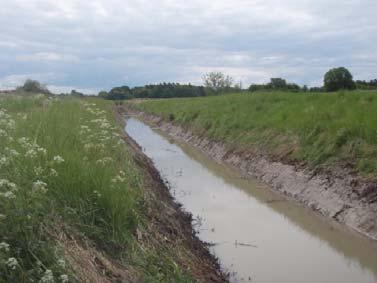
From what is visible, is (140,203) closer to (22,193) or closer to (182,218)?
(182,218)

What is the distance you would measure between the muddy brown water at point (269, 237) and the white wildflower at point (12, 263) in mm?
4527

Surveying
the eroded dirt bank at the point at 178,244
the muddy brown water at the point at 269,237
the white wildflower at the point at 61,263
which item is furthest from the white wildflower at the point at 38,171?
the muddy brown water at the point at 269,237

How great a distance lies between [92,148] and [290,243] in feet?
13.8

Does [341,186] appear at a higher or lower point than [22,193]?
lower

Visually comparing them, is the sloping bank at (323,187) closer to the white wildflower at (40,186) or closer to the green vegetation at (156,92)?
the white wildflower at (40,186)

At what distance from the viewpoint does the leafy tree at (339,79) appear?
33.4m

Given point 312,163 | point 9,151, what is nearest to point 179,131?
point 312,163

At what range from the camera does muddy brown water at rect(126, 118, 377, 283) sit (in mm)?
8109

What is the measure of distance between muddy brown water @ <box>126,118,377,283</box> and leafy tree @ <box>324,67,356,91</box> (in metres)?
20.0

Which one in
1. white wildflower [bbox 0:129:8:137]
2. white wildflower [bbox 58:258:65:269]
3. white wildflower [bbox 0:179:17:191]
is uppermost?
white wildflower [bbox 0:129:8:137]

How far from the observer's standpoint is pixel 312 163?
43.0 feet

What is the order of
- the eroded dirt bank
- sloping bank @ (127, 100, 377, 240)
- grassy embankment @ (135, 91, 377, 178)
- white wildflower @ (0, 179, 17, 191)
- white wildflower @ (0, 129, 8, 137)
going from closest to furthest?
white wildflower @ (0, 179, 17, 191) < white wildflower @ (0, 129, 8, 137) < the eroded dirt bank < sloping bank @ (127, 100, 377, 240) < grassy embankment @ (135, 91, 377, 178)

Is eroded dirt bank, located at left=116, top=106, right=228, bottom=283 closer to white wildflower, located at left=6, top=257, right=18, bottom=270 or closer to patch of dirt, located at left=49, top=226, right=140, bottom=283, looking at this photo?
patch of dirt, located at left=49, top=226, right=140, bottom=283

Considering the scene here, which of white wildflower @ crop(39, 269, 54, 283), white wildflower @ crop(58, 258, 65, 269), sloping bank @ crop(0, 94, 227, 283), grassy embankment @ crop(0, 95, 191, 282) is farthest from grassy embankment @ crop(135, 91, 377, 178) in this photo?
white wildflower @ crop(39, 269, 54, 283)
